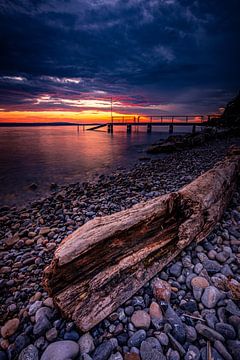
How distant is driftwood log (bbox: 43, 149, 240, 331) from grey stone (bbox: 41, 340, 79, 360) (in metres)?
0.15

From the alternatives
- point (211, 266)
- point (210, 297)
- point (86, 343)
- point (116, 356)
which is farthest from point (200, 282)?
point (86, 343)

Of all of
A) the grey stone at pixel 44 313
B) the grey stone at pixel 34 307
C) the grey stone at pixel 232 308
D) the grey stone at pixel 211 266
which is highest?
the grey stone at pixel 211 266

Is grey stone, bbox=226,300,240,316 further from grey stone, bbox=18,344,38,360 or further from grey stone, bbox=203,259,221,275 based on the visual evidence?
grey stone, bbox=18,344,38,360

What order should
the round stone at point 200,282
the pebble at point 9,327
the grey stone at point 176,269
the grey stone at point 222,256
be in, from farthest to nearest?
the grey stone at point 222,256
the grey stone at point 176,269
the round stone at point 200,282
the pebble at point 9,327

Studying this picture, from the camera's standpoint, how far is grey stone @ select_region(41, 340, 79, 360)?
1.54 metres

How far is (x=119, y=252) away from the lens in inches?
81.6

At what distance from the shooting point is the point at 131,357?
1.54 m

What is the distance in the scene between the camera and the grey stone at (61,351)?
154 cm

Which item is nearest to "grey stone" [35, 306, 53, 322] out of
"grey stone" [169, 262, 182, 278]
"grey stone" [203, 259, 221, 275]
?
"grey stone" [169, 262, 182, 278]

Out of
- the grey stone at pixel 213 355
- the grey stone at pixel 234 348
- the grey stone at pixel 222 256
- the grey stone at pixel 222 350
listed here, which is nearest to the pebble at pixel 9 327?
the grey stone at pixel 213 355

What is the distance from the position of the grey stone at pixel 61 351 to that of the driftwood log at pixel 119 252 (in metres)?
0.15

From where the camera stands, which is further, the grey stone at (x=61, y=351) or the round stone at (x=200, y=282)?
the round stone at (x=200, y=282)

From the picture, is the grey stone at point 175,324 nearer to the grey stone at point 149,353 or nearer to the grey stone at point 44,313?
the grey stone at point 149,353

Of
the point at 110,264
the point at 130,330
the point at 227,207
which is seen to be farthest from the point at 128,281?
the point at 227,207
